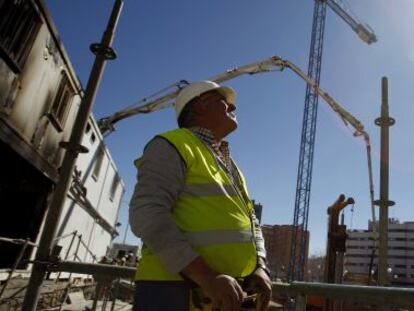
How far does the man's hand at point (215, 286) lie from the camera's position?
157 cm

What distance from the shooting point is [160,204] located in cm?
179

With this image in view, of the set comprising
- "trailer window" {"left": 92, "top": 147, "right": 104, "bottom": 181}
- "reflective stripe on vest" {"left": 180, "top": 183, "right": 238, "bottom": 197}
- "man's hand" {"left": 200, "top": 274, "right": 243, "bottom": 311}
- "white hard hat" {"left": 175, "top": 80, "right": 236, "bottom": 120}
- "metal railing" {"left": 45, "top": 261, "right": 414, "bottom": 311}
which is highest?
"trailer window" {"left": 92, "top": 147, "right": 104, "bottom": 181}

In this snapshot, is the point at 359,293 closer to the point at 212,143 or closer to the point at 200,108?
the point at 212,143

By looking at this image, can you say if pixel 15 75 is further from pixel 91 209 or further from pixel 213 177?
pixel 91 209

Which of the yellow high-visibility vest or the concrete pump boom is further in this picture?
the concrete pump boom

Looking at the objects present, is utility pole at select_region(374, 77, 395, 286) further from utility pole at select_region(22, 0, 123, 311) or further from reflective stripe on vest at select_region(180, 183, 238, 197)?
reflective stripe on vest at select_region(180, 183, 238, 197)

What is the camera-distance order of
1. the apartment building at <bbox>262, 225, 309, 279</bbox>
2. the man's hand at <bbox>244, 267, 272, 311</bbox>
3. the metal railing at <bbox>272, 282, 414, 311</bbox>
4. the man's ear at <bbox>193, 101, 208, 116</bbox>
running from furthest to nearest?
1. the apartment building at <bbox>262, 225, 309, 279</bbox>
2. the metal railing at <bbox>272, 282, 414, 311</bbox>
3. the man's ear at <bbox>193, 101, 208, 116</bbox>
4. the man's hand at <bbox>244, 267, 272, 311</bbox>

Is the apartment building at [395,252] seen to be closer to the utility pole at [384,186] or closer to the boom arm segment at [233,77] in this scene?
the boom arm segment at [233,77]

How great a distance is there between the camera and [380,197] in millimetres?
7203

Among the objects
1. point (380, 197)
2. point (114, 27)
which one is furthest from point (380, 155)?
point (114, 27)

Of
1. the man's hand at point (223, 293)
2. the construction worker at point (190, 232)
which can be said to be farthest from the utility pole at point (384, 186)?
the man's hand at point (223, 293)

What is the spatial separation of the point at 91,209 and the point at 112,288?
34.9 ft

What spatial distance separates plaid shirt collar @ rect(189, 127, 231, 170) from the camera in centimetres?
236

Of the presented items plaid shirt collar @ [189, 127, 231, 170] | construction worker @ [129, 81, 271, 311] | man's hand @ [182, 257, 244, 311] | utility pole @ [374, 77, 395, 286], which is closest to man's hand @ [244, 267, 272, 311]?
construction worker @ [129, 81, 271, 311]
